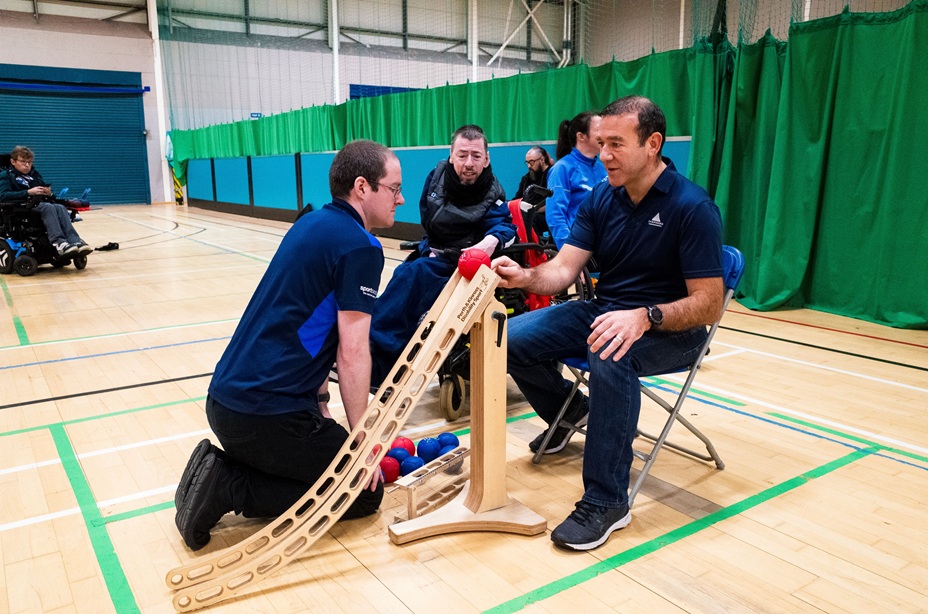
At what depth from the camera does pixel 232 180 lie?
1711 cm

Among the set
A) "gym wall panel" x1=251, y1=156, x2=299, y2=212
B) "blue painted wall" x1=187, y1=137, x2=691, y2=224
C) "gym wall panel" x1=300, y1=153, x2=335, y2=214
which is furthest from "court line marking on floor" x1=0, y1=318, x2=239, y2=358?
"gym wall panel" x1=251, y1=156, x2=299, y2=212

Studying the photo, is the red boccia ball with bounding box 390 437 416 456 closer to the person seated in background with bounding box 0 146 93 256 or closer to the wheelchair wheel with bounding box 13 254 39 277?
the person seated in background with bounding box 0 146 93 256

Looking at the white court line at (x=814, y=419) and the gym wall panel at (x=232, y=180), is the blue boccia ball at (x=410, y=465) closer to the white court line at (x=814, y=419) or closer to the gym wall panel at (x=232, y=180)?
the white court line at (x=814, y=419)

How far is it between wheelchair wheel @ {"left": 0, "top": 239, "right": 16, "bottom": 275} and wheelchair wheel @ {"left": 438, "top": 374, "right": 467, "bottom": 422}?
670 cm

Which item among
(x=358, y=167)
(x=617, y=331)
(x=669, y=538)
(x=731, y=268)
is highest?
(x=358, y=167)

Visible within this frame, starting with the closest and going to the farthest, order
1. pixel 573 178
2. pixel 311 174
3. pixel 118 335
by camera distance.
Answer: pixel 573 178, pixel 118 335, pixel 311 174

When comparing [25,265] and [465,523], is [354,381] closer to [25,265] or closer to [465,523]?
[465,523]

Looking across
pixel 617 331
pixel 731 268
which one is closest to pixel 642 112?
pixel 731 268

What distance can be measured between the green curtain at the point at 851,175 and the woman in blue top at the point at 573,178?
8.73ft

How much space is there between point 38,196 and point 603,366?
7.55 meters

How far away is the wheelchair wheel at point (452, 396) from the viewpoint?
348 centimetres

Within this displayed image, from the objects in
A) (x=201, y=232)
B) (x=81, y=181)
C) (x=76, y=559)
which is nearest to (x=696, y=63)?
(x=76, y=559)

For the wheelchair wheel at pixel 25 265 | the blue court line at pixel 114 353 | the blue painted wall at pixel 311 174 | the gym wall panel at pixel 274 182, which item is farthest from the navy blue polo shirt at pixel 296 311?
the gym wall panel at pixel 274 182

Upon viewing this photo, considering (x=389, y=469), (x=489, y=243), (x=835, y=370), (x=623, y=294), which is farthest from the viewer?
(x=835, y=370)
